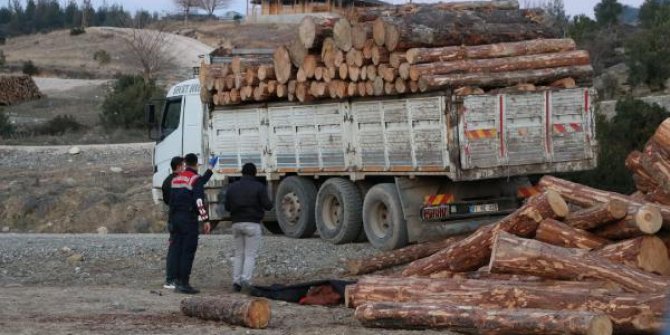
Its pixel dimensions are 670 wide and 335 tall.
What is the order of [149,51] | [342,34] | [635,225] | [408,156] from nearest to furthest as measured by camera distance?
[635,225], [408,156], [342,34], [149,51]

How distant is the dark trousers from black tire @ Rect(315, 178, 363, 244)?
469 centimetres

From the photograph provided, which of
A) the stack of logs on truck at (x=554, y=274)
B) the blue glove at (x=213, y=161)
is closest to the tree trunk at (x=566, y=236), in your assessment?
the stack of logs on truck at (x=554, y=274)

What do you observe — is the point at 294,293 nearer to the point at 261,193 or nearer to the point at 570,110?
the point at 261,193

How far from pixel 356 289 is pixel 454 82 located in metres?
5.09

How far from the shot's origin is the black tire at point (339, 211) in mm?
18734

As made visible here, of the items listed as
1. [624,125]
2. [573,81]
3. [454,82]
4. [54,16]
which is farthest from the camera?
[54,16]

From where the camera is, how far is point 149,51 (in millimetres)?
68625

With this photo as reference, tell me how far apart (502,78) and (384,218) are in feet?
10.0

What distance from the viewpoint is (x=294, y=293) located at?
1334 centimetres

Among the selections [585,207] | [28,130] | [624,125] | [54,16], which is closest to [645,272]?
[585,207]

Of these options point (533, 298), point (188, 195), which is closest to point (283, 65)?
point (188, 195)

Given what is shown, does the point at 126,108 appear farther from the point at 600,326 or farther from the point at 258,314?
the point at 600,326

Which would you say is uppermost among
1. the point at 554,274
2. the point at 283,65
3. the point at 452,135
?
the point at 283,65

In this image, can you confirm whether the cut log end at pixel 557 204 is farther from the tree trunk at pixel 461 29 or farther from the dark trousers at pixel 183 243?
the tree trunk at pixel 461 29
